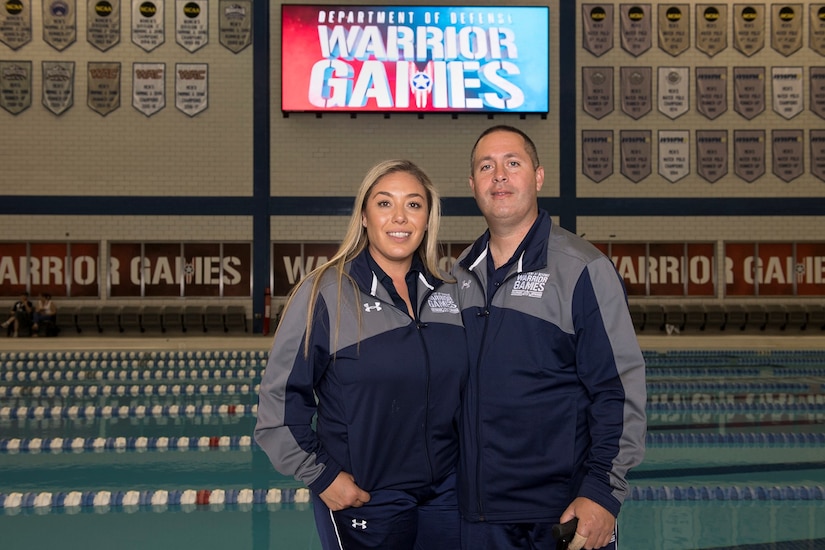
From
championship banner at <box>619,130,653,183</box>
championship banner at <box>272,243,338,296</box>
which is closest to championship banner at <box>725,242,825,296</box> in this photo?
championship banner at <box>619,130,653,183</box>

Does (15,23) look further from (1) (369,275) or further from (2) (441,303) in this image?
(2) (441,303)

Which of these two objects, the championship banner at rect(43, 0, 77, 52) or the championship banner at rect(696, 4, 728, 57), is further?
the championship banner at rect(696, 4, 728, 57)

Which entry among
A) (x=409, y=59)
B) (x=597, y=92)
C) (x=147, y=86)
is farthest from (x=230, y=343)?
(x=597, y=92)

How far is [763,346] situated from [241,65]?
10.9 meters

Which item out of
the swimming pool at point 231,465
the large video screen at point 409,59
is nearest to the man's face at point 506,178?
the swimming pool at point 231,465

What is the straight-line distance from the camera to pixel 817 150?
15859 millimetres

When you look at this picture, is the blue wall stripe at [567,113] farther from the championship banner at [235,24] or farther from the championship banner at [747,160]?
the championship banner at [235,24]

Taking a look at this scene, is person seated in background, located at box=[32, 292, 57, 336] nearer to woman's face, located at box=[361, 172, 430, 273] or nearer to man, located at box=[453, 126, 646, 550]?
woman's face, located at box=[361, 172, 430, 273]

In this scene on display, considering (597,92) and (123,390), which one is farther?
(597,92)

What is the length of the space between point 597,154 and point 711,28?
11.2ft

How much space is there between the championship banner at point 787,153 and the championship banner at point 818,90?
588mm

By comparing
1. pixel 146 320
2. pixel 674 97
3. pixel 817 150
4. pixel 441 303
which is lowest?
pixel 146 320

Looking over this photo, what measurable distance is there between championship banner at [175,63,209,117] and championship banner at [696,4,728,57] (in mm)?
9870

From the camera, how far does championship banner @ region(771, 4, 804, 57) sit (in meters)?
15.8
